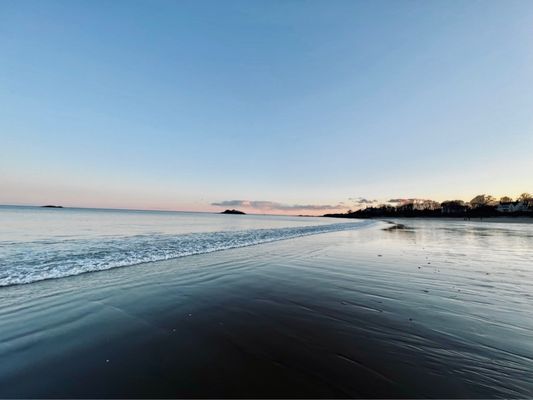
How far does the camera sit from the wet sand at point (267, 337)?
9.73 ft

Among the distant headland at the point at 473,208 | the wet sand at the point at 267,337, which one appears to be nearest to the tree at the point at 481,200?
the distant headland at the point at 473,208

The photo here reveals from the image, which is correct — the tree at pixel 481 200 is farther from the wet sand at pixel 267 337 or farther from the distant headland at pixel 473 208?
the wet sand at pixel 267 337

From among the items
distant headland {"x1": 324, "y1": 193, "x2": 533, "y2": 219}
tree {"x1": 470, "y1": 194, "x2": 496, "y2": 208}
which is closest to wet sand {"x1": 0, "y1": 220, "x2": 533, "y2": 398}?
distant headland {"x1": 324, "y1": 193, "x2": 533, "y2": 219}

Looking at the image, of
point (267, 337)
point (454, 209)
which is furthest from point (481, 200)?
point (267, 337)

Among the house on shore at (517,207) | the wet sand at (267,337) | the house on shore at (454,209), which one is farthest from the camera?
the house on shore at (454,209)

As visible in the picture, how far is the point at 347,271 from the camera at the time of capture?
372 inches

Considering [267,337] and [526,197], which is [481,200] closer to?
[526,197]

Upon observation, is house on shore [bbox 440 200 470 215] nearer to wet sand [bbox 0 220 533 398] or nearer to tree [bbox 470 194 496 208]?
tree [bbox 470 194 496 208]

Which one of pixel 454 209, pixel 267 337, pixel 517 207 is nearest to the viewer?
pixel 267 337

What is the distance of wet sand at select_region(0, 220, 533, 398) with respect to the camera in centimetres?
297

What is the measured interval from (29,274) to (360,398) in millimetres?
10359

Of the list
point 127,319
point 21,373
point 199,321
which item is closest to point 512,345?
point 199,321

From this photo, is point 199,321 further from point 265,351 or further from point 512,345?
point 512,345

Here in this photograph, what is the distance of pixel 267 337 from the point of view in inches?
166
